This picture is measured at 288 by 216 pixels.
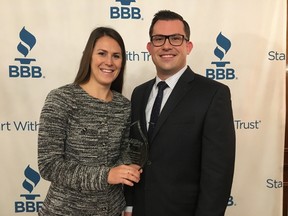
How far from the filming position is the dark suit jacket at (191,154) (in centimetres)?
119

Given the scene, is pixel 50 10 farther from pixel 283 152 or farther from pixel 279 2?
pixel 283 152

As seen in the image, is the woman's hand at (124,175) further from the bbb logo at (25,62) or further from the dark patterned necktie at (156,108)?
the bbb logo at (25,62)

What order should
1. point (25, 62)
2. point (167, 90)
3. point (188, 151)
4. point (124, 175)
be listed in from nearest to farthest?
1. point (124, 175)
2. point (188, 151)
3. point (167, 90)
4. point (25, 62)

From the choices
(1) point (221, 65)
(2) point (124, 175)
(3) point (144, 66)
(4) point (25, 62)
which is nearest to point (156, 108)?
(2) point (124, 175)

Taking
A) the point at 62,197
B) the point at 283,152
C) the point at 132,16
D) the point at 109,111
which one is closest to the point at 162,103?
the point at 109,111

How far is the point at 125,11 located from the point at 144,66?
0.40 m

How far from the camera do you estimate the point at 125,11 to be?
1953 millimetres

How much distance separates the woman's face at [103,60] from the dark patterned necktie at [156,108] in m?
0.24

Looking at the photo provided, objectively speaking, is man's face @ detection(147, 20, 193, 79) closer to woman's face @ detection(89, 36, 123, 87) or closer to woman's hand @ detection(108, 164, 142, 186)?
woman's face @ detection(89, 36, 123, 87)

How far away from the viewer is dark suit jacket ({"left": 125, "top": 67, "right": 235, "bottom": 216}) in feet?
3.91

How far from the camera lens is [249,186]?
6.97 ft

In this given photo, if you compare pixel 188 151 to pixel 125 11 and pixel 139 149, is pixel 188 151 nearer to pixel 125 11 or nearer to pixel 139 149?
pixel 139 149

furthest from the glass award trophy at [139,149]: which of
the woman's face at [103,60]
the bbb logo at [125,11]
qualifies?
the bbb logo at [125,11]

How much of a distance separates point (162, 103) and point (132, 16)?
910mm
